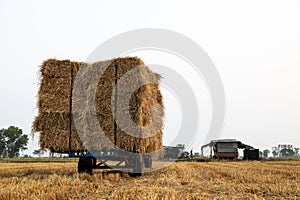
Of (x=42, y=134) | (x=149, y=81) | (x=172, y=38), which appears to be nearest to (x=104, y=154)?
(x=42, y=134)

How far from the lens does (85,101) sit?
8867mm

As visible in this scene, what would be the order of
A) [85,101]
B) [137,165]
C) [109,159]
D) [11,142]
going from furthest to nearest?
1. [11,142]
2. [137,165]
3. [109,159]
4. [85,101]

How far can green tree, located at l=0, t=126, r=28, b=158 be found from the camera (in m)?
83.0

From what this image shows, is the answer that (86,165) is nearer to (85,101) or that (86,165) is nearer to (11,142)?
(85,101)

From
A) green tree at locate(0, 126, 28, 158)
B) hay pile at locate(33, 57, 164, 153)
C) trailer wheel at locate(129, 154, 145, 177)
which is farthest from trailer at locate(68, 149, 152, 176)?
green tree at locate(0, 126, 28, 158)

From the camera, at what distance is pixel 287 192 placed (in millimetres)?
5977

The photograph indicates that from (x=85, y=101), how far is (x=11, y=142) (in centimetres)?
8285

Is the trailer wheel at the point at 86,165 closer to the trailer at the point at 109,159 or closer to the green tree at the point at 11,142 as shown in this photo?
the trailer at the point at 109,159

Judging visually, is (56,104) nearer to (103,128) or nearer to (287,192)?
(103,128)

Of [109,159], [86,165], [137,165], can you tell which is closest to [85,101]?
[109,159]

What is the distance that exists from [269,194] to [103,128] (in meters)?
4.43

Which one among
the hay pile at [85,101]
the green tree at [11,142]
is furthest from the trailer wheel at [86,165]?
the green tree at [11,142]

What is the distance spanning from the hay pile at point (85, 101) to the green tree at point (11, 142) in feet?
267

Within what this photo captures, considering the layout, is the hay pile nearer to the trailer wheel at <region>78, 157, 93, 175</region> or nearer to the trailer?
the trailer
